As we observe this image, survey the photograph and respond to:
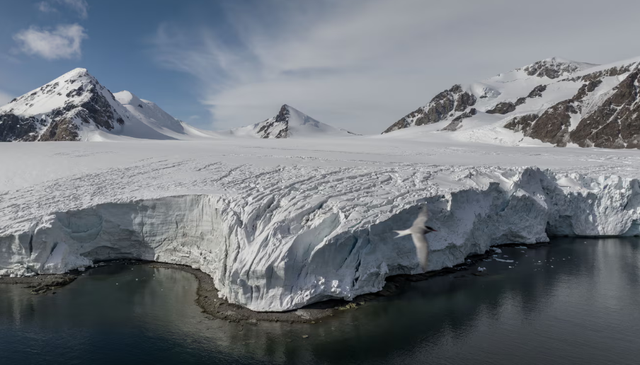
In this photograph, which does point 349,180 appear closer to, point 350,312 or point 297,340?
point 350,312

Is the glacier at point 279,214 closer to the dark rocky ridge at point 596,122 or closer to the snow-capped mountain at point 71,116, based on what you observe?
the dark rocky ridge at point 596,122

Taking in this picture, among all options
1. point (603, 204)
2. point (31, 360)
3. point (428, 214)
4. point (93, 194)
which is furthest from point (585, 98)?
point (31, 360)

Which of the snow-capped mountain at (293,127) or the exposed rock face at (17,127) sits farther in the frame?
the snow-capped mountain at (293,127)

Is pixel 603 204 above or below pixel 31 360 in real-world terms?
above

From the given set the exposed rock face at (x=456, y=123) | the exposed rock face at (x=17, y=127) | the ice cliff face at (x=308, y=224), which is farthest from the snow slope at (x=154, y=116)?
the ice cliff face at (x=308, y=224)

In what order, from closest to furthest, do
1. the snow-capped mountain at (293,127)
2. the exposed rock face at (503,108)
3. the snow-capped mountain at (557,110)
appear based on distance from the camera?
the snow-capped mountain at (557,110) → the exposed rock face at (503,108) → the snow-capped mountain at (293,127)

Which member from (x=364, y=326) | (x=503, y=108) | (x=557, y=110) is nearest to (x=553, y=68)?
(x=503, y=108)

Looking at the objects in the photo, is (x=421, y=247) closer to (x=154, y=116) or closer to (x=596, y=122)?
(x=596, y=122)
